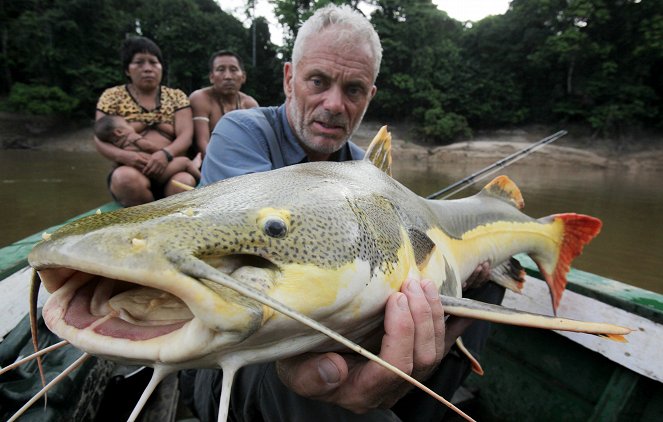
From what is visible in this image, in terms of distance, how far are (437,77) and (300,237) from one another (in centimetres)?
2809

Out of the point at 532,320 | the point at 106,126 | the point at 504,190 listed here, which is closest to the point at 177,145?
the point at 106,126

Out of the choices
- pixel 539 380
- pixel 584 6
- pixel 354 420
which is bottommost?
pixel 539 380

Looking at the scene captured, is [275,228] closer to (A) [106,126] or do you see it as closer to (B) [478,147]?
(A) [106,126]

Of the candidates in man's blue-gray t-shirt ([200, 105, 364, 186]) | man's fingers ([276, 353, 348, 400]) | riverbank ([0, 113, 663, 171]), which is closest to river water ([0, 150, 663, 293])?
riverbank ([0, 113, 663, 171])

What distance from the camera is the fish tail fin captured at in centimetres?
223

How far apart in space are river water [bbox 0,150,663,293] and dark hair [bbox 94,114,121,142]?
3299 mm

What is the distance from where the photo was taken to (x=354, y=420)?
1271 millimetres

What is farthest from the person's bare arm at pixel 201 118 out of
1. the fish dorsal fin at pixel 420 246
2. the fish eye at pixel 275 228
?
the fish eye at pixel 275 228

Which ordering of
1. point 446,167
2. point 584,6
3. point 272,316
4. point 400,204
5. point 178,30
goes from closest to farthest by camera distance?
point 272,316 → point 400,204 → point 446,167 → point 584,6 → point 178,30

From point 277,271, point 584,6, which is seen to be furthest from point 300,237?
point 584,6

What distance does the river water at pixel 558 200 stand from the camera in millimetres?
6086

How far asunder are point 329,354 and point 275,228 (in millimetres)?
396

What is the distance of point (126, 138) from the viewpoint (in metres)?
3.75

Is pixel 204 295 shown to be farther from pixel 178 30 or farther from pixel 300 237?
pixel 178 30
